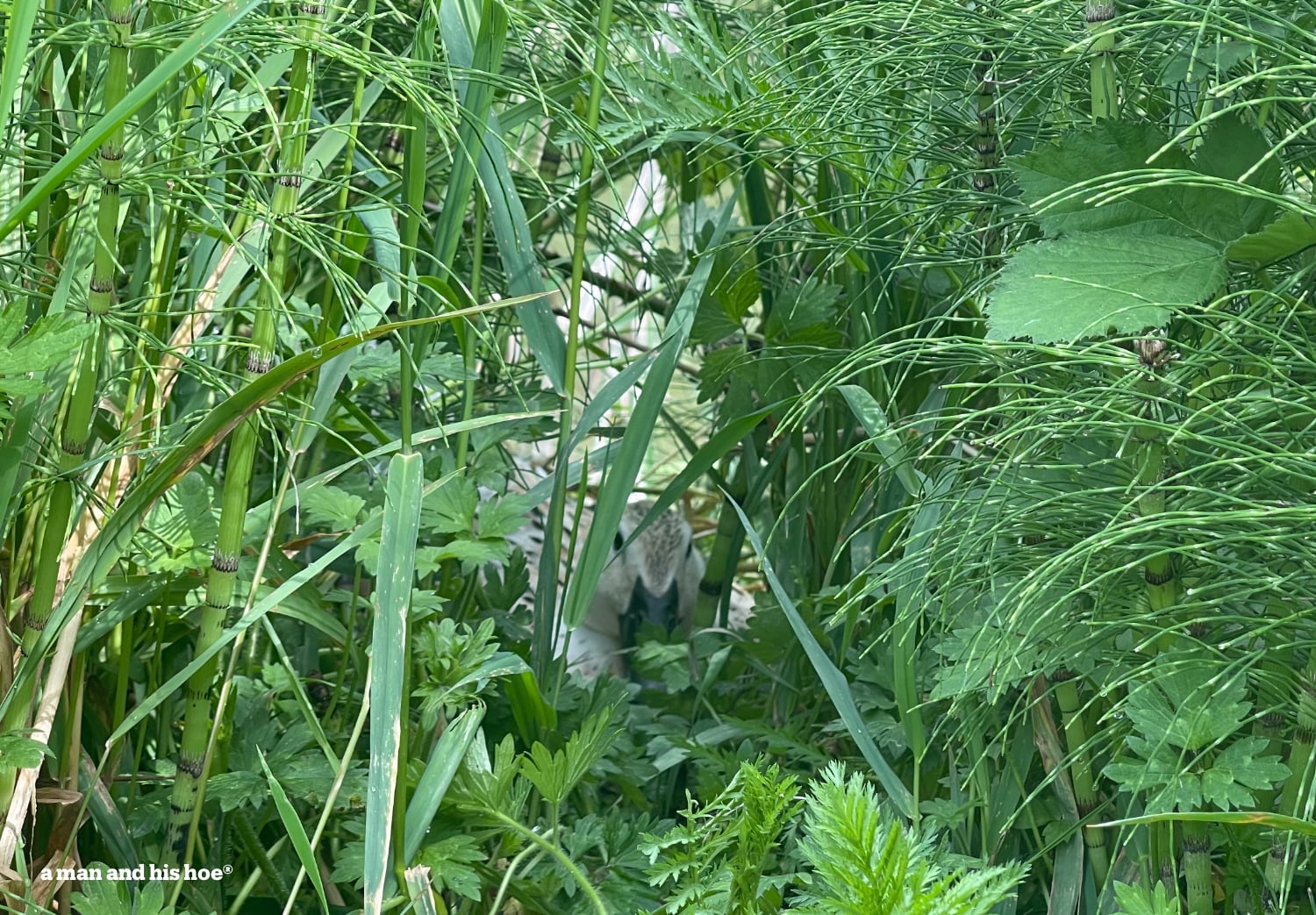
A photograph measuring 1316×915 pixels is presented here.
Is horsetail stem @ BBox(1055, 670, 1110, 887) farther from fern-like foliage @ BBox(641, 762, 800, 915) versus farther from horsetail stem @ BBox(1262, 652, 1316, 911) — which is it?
fern-like foliage @ BBox(641, 762, 800, 915)

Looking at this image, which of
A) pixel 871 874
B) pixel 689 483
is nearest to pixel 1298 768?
pixel 871 874

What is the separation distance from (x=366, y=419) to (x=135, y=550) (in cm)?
26

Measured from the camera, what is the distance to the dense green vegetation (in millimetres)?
848

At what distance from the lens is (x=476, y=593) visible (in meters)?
1.61

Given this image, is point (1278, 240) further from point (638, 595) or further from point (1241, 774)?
point (638, 595)

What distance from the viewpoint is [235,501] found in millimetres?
1015

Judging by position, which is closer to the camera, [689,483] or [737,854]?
[737,854]

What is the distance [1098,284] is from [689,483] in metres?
0.62

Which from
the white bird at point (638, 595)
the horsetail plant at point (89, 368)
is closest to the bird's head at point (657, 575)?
the white bird at point (638, 595)

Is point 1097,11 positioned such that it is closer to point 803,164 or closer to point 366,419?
point 803,164

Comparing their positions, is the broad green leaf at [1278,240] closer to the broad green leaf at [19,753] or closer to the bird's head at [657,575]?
the broad green leaf at [19,753]

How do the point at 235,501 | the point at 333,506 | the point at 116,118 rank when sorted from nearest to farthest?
the point at 116,118 < the point at 235,501 < the point at 333,506

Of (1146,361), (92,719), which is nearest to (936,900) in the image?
(1146,361)

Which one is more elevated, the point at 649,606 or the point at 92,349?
the point at 92,349
